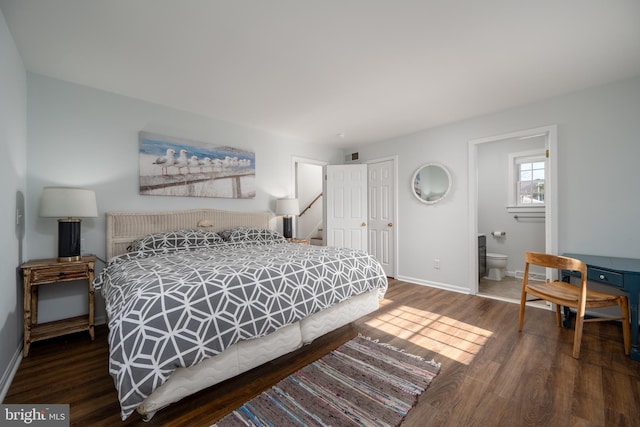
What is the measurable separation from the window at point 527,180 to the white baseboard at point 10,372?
243 inches

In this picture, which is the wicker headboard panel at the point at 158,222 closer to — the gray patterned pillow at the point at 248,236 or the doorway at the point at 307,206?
the gray patterned pillow at the point at 248,236

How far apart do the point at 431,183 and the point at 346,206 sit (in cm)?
149

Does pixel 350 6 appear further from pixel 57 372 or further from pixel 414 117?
pixel 57 372

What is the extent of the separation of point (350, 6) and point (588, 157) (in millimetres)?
3033

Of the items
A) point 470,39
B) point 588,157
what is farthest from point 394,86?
point 588,157

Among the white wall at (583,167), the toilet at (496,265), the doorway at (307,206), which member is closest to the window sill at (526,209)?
the toilet at (496,265)

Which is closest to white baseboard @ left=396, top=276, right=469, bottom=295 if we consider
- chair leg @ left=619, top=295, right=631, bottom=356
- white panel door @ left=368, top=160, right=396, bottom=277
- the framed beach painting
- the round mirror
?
white panel door @ left=368, top=160, right=396, bottom=277

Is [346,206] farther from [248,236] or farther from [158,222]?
[158,222]

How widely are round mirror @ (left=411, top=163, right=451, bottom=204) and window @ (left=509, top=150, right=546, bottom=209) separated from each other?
155 cm

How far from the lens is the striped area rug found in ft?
4.82

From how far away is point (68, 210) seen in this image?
2.29m

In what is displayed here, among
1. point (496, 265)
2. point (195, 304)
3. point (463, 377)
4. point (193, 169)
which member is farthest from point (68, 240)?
point (496, 265)

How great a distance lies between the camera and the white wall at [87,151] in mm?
2520

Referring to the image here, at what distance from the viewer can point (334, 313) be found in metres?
2.32
